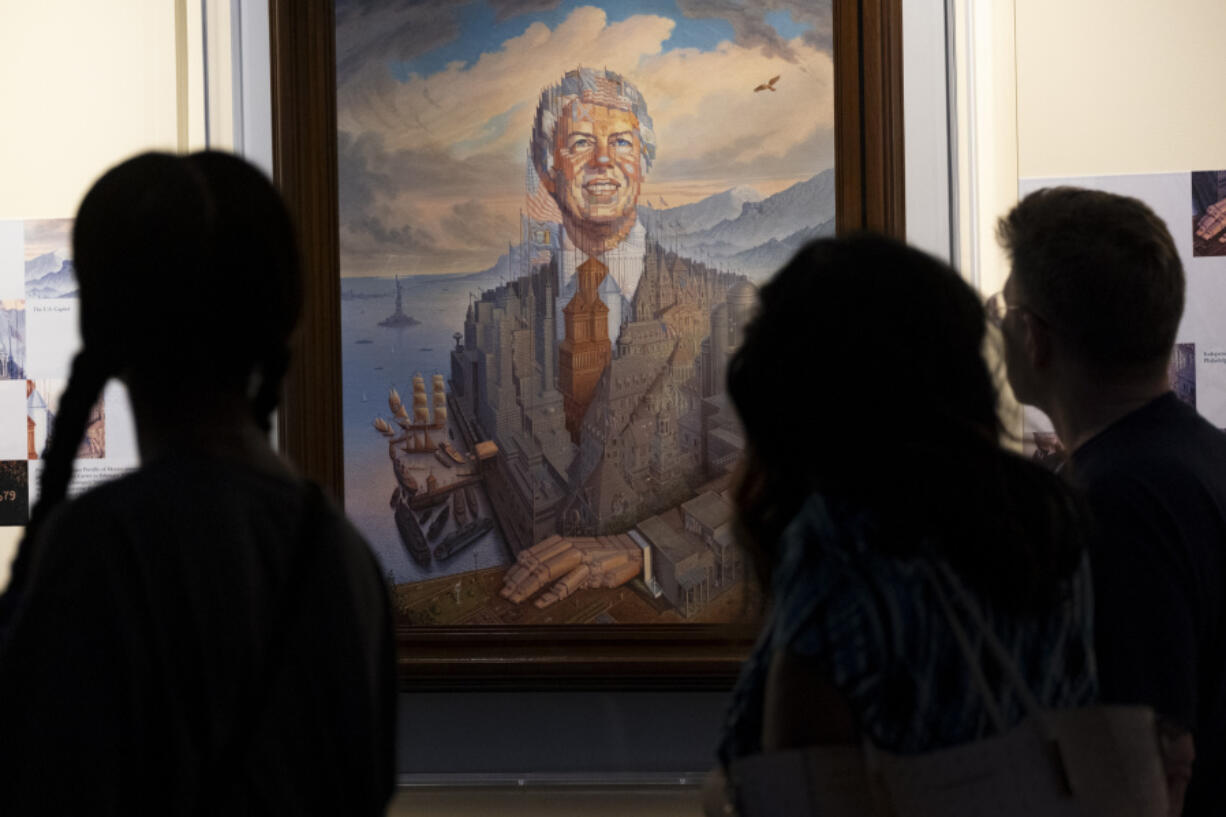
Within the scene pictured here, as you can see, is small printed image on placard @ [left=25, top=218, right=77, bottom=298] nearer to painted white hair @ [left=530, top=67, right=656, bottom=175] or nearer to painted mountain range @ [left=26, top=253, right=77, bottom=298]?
painted mountain range @ [left=26, top=253, right=77, bottom=298]

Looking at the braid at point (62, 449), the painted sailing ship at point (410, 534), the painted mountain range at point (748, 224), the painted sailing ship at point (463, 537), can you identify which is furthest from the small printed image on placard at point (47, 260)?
the braid at point (62, 449)

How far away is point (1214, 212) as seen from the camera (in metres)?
2.76

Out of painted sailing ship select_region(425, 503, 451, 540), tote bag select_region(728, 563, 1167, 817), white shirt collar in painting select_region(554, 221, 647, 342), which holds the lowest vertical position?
tote bag select_region(728, 563, 1167, 817)

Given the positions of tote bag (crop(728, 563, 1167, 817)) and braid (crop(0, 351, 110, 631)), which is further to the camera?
tote bag (crop(728, 563, 1167, 817))

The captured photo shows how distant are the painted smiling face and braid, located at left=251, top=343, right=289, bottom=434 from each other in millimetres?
1816

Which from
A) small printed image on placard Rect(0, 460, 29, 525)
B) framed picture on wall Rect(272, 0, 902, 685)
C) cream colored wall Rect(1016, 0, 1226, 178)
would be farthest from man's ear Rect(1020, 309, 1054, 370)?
small printed image on placard Rect(0, 460, 29, 525)

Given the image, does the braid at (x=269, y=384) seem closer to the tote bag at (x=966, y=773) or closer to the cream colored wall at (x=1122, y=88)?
the tote bag at (x=966, y=773)

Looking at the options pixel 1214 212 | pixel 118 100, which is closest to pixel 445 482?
pixel 118 100

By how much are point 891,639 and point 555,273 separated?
1913 mm

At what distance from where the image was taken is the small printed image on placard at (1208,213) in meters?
2.76

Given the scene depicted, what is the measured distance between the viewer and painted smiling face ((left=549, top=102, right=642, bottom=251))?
9.30 feet

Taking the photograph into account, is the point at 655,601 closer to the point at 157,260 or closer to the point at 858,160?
the point at 858,160

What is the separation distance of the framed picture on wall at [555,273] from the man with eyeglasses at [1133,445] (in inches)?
46.8

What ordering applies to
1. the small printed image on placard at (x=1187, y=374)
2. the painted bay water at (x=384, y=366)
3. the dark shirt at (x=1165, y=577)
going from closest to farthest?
1. the dark shirt at (x=1165, y=577)
2. the small printed image on placard at (x=1187, y=374)
3. the painted bay water at (x=384, y=366)
